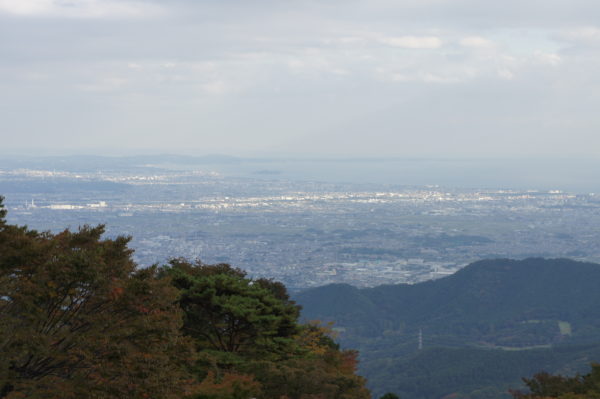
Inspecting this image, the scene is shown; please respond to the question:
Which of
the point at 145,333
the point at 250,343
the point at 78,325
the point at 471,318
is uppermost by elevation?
the point at 78,325

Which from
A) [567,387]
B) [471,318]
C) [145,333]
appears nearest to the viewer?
[145,333]

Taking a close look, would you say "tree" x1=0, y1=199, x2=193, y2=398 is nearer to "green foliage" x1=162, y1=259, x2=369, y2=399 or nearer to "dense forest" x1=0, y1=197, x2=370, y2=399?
"dense forest" x1=0, y1=197, x2=370, y2=399

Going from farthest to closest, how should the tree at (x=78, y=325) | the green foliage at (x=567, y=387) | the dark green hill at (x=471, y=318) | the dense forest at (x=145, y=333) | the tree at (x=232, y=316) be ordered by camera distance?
1. the dark green hill at (x=471, y=318)
2. the green foliage at (x=567, y=387)
3. the tree at (x=232, y=316)
4. the dense forest at (x=145, y=333)
5. the tree at (x=78, y=325)

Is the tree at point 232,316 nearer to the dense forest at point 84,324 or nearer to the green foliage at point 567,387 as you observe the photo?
the dense forest at point 84,324

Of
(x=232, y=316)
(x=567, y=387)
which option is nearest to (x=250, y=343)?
(x=232, y=316)

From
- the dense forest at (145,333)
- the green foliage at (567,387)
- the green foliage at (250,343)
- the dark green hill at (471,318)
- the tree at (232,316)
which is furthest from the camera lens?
the dark green hill at (471,318)

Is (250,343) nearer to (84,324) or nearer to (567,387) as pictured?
(84,324)

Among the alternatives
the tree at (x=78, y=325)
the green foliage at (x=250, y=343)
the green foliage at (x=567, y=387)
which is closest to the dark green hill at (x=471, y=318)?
the green foliage at (x=567, y=387)
